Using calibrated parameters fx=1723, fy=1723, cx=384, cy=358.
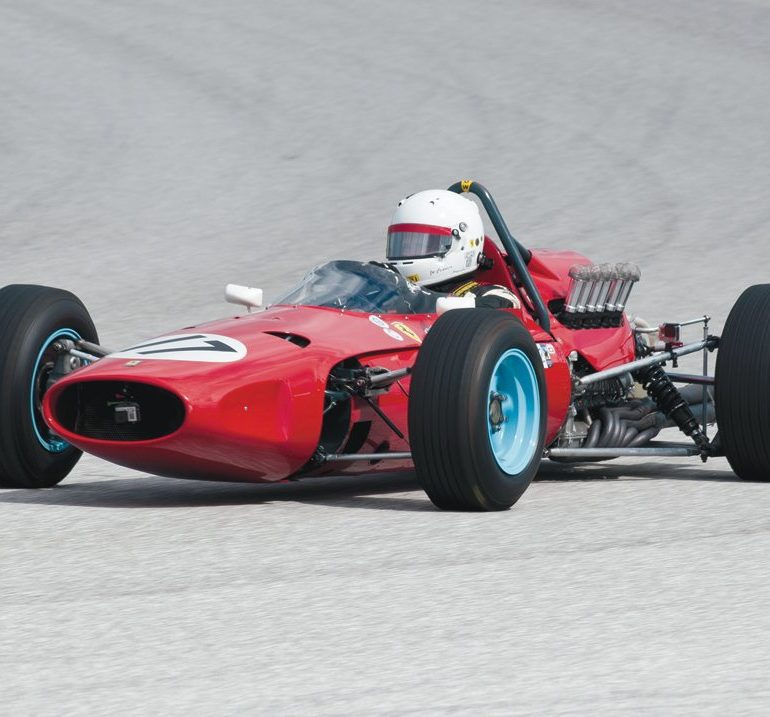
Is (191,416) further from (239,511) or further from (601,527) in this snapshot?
(601,527)

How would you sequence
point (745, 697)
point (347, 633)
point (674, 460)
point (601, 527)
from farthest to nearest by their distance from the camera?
point (674, 460) → point (601, 527) → point (347, 633) → point (745, 697)

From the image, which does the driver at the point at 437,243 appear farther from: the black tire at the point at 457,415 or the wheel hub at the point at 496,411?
the black tire at the point at 457,415

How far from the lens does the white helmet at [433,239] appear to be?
8172 mm

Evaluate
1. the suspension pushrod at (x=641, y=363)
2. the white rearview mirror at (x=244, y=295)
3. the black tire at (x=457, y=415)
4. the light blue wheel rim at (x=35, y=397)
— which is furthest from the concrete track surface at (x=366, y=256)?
the white rearview mirror at (x=244, y=295)

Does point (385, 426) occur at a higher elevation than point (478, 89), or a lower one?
lower

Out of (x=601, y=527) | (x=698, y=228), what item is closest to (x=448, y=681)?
(x=601, y=527)

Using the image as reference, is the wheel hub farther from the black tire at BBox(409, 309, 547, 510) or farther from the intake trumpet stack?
the intake trumpet stack

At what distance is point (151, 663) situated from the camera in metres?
4.33

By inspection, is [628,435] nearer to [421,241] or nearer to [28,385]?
[421,241]

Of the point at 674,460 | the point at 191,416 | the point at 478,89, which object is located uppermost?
the point at 478,89

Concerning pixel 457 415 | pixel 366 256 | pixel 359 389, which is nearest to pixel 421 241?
pixel 359 389

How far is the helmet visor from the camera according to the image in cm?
817

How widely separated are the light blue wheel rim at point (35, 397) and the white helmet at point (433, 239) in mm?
1609

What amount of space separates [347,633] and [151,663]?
570 millimetres
